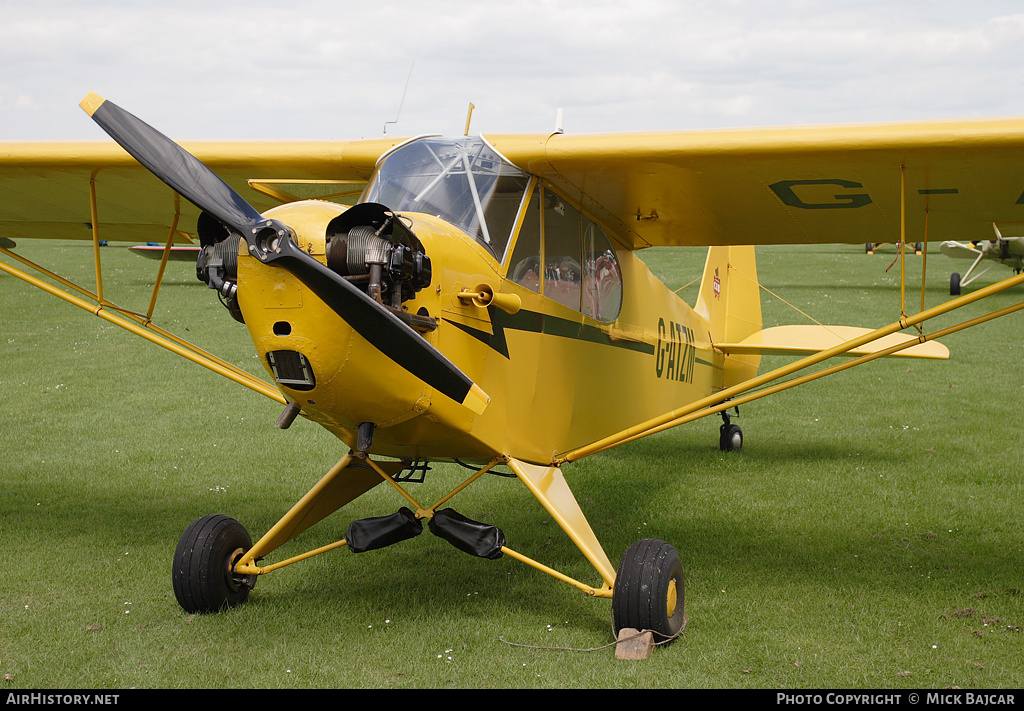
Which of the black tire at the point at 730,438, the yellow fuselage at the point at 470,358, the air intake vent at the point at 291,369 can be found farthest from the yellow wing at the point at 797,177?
the black tire at the point at 730,438

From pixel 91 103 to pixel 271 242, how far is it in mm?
1132

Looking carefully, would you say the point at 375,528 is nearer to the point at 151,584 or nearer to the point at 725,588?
the point at 151,584

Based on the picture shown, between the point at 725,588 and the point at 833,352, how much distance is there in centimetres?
162

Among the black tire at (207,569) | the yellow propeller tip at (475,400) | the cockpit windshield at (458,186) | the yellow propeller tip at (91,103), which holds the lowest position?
the black tire at (207,569)

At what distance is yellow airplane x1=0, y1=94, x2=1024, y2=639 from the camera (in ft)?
11.5

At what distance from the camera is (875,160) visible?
4602 mm

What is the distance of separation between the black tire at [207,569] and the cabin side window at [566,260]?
229 centimetres

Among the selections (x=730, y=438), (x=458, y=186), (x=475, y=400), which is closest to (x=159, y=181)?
(x=458, y=186)

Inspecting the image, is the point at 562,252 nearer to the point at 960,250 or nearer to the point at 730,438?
the point at 730,438

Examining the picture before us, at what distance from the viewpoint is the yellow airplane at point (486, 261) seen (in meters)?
3.52

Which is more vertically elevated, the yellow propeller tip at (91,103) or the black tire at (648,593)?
the yellow propeller tip at (91,103)

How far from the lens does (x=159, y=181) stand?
6.08 m

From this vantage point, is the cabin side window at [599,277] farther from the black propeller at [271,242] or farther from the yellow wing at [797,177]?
the black propeller at [271,242]

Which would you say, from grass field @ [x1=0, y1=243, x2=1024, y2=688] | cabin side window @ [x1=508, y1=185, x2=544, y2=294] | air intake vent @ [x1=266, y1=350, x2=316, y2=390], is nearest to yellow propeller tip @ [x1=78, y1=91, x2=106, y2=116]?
air intake vent @ [x1=266, y1=350, x2=316, y2=390]
